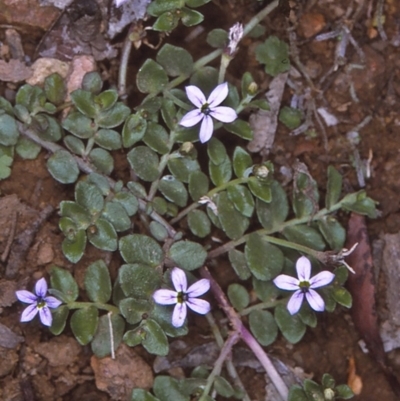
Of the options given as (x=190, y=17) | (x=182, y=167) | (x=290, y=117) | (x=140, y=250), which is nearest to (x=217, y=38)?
(x=190, y=17)

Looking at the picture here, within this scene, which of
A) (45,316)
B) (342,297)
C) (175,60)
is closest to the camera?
(45,316)

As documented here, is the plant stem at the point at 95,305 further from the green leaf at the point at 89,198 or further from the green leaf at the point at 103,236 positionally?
the green leaf at the point at 89,198

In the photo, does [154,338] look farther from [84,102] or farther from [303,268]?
[84,102]

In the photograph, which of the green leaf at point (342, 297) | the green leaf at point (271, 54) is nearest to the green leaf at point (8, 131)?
the green leaf at point (271, 54)

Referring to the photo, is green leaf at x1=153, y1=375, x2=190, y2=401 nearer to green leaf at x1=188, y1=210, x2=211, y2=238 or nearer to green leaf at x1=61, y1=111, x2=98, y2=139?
green leaf at x1=188, y1=210, x2=211, y2=238

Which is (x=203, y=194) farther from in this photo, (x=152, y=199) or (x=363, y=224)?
(x=363, y=224)

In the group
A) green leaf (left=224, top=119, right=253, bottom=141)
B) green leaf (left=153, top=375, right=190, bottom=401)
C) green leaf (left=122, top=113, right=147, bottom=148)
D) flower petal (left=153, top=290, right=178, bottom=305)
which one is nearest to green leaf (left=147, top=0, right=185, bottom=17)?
green leaf (left=122, top=113, right=147, bottom=148)
